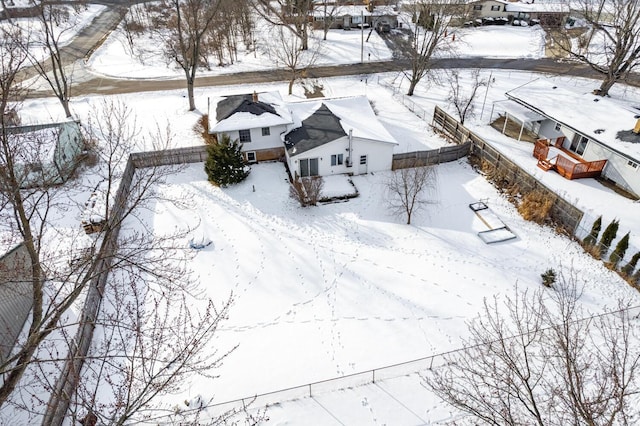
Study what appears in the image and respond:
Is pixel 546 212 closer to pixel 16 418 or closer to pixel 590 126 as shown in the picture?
pixel 590 126

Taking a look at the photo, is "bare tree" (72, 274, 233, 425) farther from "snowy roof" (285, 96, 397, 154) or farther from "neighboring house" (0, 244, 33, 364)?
"snowy roof" (285, 96, 397, 154)

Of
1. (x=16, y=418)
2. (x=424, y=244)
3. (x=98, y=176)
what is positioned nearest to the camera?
(x=16, y=418)

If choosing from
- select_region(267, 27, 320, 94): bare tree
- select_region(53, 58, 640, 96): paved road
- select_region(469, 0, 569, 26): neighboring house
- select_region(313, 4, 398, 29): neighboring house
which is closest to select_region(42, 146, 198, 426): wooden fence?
select_region(267, 27, 320, 94): bare tree

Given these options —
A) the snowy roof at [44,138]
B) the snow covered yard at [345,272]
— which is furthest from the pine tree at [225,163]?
the snowy roof at [44,138]

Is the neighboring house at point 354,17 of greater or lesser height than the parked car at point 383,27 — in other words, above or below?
above

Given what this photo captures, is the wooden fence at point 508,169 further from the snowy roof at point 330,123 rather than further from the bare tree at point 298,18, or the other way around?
the bare tree at point 298,18

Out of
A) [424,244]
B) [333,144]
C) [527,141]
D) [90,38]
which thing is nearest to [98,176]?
[333,144]
